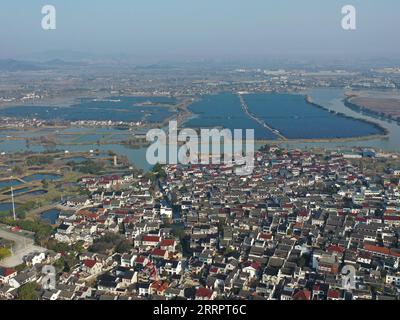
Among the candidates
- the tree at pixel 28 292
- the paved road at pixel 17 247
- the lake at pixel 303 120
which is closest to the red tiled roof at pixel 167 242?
the paved road at pixel 17 247

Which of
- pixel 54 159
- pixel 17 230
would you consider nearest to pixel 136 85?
pixel 54 159

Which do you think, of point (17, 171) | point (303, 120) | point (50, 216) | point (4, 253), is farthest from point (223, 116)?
point (4, 253)

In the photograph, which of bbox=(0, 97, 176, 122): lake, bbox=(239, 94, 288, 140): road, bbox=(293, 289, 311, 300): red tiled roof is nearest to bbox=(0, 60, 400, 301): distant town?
bbox=(293, 289, 311, 300): red tiled roof

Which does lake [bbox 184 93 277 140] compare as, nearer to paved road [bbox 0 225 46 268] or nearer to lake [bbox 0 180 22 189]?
lake [bbox 0 180 22 189]

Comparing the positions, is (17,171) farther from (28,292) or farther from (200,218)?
(28,292)

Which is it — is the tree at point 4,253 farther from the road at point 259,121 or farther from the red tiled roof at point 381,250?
the road at point 259,121
